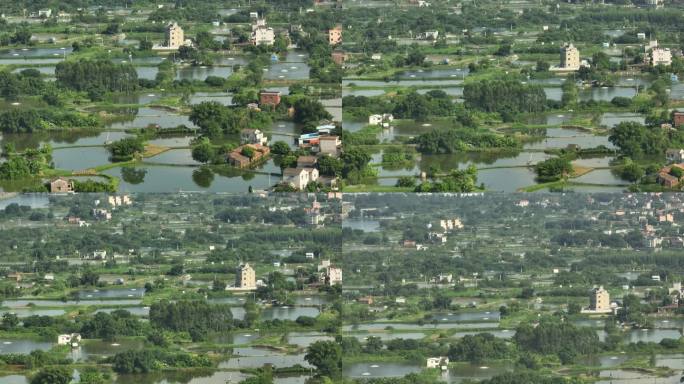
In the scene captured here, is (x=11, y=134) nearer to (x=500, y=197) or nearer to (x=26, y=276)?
(x=26, y=276)

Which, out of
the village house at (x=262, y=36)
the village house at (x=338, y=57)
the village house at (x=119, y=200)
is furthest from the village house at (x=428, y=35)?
the village house at (x=119, y=200)

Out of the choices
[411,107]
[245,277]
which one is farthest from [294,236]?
[411,107]

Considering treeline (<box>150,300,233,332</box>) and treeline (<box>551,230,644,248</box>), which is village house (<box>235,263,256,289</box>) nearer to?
treeline (<box>150,300,233,332</box>)

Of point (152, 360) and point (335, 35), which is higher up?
point (335, 35)

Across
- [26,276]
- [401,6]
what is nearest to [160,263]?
[26,276]

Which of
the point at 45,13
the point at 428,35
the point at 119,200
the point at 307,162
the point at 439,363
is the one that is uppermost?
the point at 428,35

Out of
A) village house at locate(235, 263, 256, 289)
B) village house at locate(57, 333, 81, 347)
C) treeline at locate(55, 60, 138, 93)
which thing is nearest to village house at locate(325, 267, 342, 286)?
village house at locate(235, 263, 256, 289)

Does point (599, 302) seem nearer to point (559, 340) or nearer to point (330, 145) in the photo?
point (559, 340)
